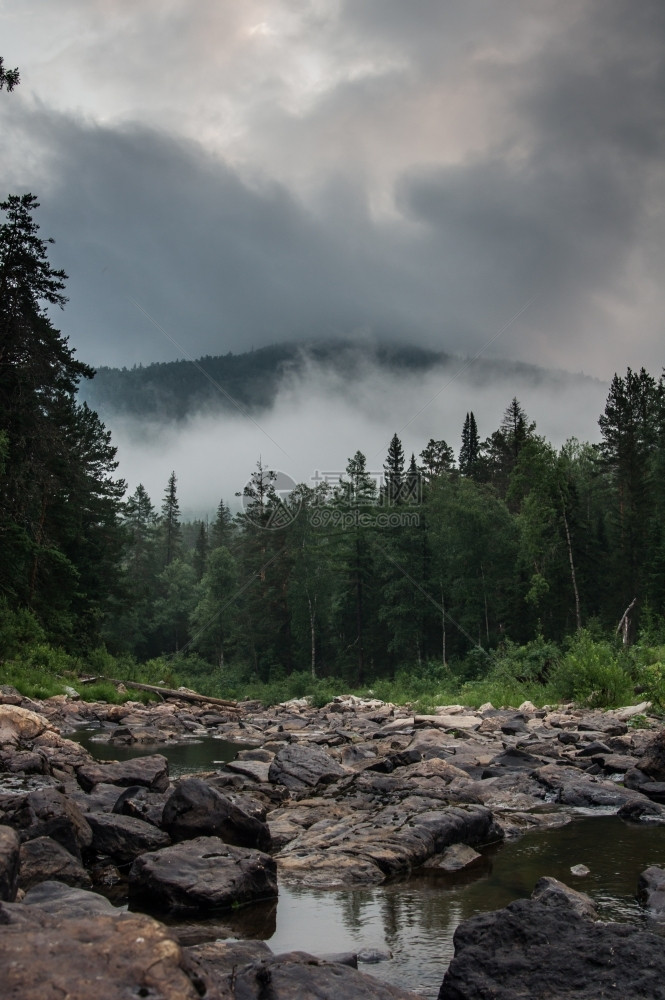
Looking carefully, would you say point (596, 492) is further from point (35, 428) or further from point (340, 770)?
point (340, 770)

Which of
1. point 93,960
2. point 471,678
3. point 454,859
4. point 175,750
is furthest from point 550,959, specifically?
point 471,678

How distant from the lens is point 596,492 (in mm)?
64062

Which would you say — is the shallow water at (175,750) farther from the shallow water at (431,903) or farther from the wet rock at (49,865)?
the shallow water at (431,903)

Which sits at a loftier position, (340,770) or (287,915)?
(287,915)

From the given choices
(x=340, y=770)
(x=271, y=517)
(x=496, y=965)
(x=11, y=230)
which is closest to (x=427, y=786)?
(x=340, y=770)

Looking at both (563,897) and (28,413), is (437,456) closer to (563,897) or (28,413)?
(28,413)

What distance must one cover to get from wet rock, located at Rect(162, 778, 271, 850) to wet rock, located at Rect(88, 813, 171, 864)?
19cm

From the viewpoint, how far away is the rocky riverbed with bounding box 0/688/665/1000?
120 inches

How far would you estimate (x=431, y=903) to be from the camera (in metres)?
6.08

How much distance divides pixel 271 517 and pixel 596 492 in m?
29.7

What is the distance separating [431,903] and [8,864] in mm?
3562

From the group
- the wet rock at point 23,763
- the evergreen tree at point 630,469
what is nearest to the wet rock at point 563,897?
the wet rock at point 23,763

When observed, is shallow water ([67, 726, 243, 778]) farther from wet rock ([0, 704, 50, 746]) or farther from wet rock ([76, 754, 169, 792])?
wet rock ([76, 754, 169, 792])

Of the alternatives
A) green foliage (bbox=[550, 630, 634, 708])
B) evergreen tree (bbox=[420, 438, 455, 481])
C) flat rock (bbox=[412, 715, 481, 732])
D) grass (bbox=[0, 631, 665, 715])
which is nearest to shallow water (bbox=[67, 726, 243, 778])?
flat rock (bbox=[412, 715, 481, 732])
